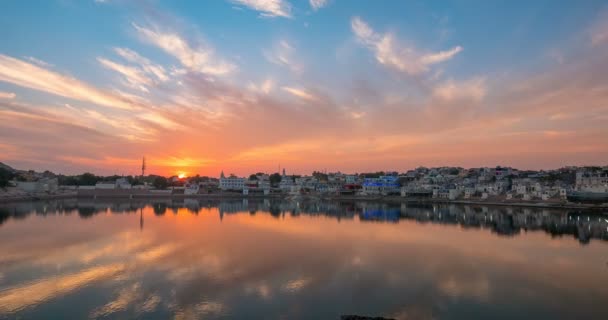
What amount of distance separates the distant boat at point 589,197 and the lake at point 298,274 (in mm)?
25738

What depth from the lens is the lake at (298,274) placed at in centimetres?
1027

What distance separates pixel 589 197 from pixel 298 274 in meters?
50.1

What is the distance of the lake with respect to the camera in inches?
404

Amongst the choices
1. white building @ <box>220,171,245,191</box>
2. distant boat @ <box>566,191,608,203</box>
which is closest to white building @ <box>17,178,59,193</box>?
white building @ <box>220,171,245,191</box>

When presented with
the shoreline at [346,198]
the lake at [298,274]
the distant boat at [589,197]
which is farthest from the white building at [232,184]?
the distant boat at [589,197]

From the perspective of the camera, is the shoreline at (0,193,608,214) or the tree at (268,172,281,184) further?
the tree at (268,172,281,184)

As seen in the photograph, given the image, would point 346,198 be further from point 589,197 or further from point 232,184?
point 589,197

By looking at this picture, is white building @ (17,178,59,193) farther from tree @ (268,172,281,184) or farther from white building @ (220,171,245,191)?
tree @ (268,172,281,184)

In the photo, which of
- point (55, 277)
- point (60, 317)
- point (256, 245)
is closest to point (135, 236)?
point (256, 245)

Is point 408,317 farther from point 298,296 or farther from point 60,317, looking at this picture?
point 60,317

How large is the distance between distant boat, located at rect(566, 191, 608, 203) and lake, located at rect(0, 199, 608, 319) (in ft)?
84.4

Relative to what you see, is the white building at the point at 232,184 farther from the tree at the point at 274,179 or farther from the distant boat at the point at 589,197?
the distant boat at the point at 589,197

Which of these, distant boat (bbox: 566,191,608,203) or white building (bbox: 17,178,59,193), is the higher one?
white building (bbox: 17,178,59,193)

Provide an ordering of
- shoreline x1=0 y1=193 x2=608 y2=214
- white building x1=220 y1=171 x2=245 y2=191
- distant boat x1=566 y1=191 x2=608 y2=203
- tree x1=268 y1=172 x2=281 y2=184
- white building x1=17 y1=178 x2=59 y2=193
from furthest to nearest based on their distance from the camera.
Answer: tree x1=268 y1=172 x2=281 y2=184, white building x1=220 y1=171 x2=245 y2=191, white building x1=17 y1=178 x2=59 y2=193, shoreline x1=0 y1=193 x2=608 y2=214, distant boat x1=566 y1=191 x2=608 y2=203
